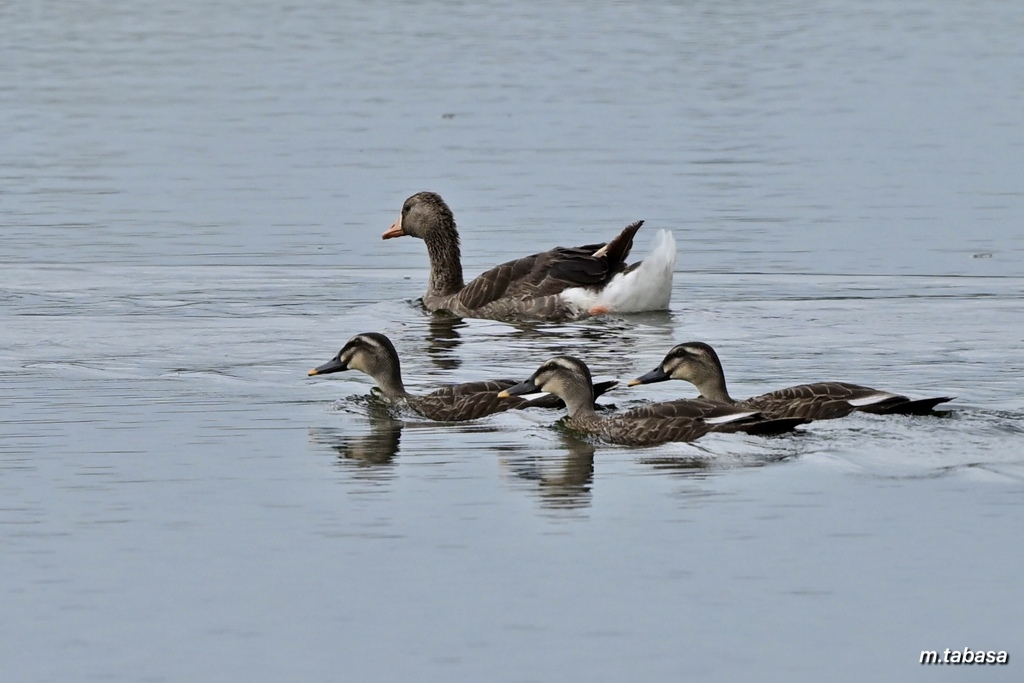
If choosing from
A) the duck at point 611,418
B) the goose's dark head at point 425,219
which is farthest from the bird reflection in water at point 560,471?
the goose's dark head at point 425,219

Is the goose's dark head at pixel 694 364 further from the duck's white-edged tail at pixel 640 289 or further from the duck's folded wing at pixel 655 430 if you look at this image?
the duck's white-edged tail at pixel 640 289

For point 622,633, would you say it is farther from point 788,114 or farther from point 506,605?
point 788,114

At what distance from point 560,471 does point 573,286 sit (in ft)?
22.9

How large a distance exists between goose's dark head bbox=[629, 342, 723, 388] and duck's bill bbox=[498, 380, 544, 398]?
0.74 meters

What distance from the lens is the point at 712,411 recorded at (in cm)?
1240

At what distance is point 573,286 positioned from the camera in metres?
18.5

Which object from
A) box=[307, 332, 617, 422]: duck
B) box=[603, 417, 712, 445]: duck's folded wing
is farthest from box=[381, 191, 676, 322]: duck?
box=[603, 417, 712, 445]: duck's folded wing

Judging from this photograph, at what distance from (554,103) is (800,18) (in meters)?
19.7

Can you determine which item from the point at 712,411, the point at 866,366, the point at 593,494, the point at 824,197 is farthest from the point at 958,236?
the point at 593,494

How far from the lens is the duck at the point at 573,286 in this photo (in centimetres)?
1802

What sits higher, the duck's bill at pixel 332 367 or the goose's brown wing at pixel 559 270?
the goose's brown wing at pixel 559 270

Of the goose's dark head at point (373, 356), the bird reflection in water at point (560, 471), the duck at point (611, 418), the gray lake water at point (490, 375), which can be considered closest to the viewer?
the gray lake water at point (490, 375)

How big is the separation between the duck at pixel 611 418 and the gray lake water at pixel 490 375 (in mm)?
202

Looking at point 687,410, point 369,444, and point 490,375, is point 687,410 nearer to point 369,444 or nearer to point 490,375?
point 369,444
